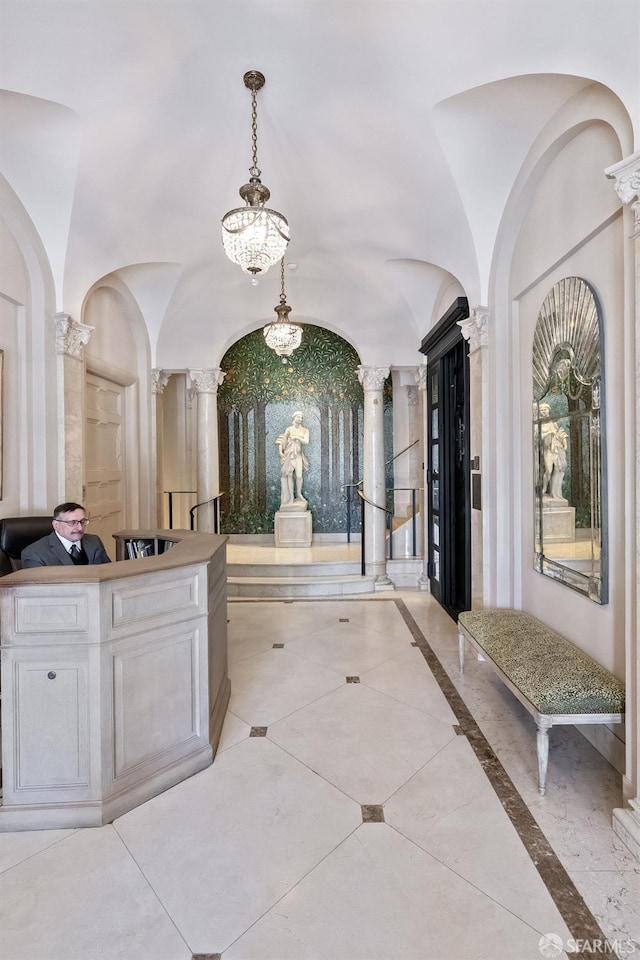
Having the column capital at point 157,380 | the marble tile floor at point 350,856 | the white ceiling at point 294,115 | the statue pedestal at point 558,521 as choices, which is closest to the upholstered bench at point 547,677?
the marble tile floor at point 350,856

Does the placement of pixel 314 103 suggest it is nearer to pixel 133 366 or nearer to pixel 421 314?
pixel 421 314

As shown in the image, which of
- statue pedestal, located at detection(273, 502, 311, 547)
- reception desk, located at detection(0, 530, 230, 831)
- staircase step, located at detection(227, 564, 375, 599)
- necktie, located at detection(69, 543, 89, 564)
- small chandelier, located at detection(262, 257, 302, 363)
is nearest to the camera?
reception desk, located at detection(0, 530, 230, 831)

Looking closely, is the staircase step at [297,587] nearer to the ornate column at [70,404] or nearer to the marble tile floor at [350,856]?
the ornate column at [70,404]

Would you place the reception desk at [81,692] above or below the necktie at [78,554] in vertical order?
below

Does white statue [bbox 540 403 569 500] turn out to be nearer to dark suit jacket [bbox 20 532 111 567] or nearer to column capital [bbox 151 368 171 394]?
dark suit jacket [bbox 20 532 111 567]

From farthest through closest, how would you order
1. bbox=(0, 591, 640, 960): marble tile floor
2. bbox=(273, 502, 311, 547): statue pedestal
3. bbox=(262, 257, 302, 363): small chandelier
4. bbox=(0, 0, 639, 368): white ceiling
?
1. bbox=(273, 502, 311, 547): statue pedestal
2. bbox=(262, 257, 302, 363): small chandelier
3. bbox=(0, 0, 639, 368): white ceiling
4. bbox=(0, 591, 640, 960): marble tile floor

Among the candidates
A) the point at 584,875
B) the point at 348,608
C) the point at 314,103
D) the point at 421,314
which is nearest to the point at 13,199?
the point at 314,103

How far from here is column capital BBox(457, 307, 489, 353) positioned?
12.7ft

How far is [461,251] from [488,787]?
4007 millimetres

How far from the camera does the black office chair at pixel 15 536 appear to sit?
3236 millimetres

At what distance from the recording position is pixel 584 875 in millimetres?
1799

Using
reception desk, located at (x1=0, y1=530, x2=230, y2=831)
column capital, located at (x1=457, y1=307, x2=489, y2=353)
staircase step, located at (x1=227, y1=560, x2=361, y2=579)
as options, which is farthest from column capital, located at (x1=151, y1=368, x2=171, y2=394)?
reception desk, located at (x1=0, y1=530, x2=230, y2=831)

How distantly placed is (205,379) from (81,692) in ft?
17.0

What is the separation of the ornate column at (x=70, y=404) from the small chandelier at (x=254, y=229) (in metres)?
2.00
